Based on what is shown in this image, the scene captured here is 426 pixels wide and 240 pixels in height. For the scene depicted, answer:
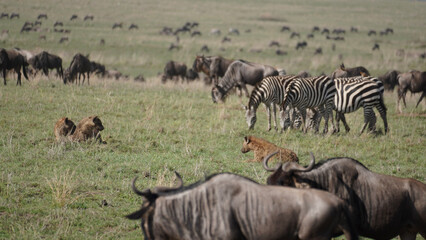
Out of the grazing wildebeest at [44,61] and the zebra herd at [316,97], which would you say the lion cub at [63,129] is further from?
the grazing wildebeest at [44,61]

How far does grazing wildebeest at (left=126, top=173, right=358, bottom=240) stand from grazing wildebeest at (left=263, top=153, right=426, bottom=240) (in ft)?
2.35

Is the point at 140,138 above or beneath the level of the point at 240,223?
beneath

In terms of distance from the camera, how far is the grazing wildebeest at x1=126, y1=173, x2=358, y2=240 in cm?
417

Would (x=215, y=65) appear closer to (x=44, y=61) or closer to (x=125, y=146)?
(x=44, y=61)

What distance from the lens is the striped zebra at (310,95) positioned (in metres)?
12.2

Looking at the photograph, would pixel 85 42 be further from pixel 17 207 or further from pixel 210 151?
pixel 17 207

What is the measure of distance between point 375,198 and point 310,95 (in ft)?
24.8

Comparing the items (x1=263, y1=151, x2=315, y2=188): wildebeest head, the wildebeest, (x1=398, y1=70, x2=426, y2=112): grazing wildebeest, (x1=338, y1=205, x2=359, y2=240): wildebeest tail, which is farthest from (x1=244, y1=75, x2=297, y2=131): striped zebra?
the wildebeest

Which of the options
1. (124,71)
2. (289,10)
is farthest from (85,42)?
(289,10)

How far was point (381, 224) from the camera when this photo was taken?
199 inches

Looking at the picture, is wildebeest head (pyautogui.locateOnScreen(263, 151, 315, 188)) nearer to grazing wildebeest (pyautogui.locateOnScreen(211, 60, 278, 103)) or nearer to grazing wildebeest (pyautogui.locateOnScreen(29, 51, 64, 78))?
grazing wildebeest (pyautogui.locateOnScreen(211, 60, 278, 103))

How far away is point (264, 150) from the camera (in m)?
9.12

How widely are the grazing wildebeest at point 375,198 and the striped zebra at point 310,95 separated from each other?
6.95 metres

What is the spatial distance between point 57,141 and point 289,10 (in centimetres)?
7978
